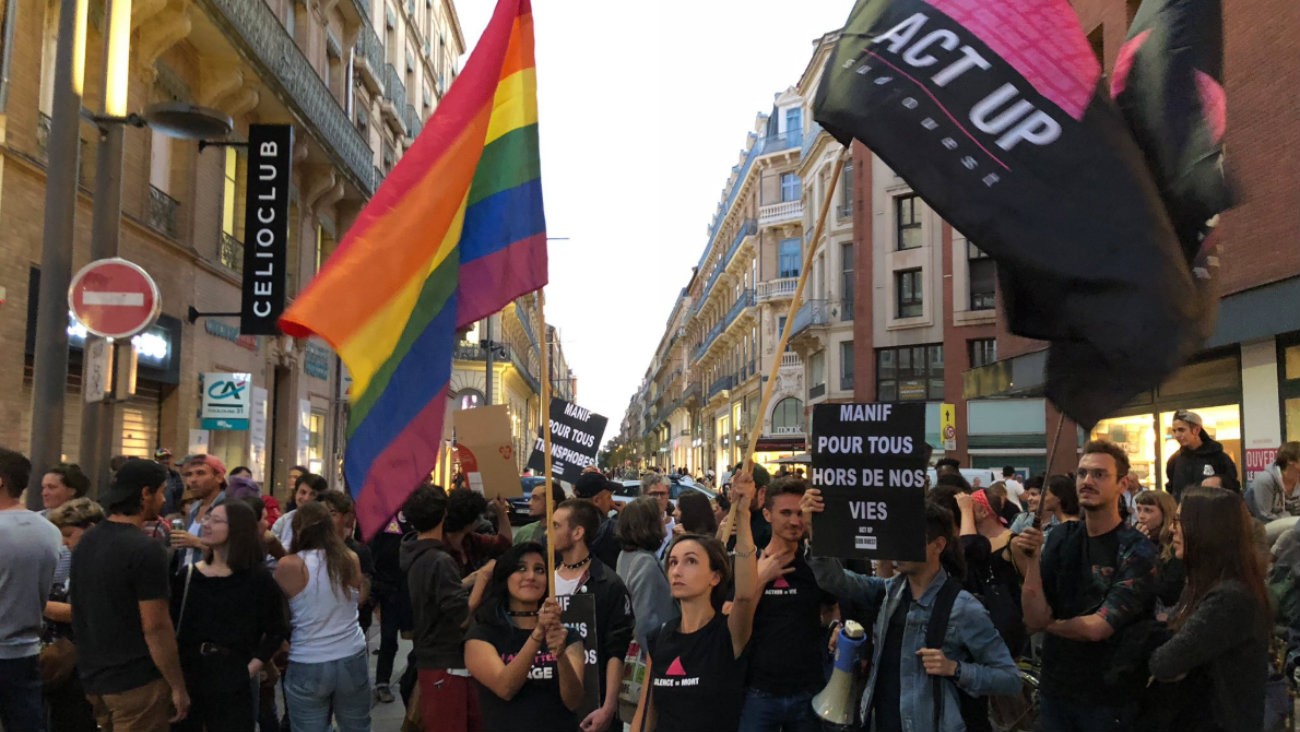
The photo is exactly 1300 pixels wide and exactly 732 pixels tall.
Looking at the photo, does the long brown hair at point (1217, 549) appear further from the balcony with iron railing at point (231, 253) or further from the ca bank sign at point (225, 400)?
the balcony with iron railing at point (231, 253)

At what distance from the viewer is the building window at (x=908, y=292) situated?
133 feet

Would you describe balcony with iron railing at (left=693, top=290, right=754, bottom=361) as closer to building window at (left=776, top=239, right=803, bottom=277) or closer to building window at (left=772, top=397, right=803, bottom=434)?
building window at (left=776, top=239, right=803, bottom=277)

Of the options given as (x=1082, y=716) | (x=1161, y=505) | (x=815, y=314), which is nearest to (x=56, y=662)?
(x=1082, y=716)

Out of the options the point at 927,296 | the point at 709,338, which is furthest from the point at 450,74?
the point at 709,338

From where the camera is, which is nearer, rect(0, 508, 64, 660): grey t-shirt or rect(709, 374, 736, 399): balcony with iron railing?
rect(0, 508, 64, 660): grey t-shirt

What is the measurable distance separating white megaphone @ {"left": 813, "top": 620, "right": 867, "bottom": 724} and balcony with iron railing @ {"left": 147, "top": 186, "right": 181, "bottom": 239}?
14.2 meters

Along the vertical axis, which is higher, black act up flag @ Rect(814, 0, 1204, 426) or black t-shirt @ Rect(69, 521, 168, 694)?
black act up flag @ Rect(814, 0, 1204, 426)

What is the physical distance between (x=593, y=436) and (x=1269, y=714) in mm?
6862

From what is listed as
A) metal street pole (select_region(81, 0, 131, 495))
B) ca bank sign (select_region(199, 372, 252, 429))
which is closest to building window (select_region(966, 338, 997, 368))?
ca bank sign (select_region(199, 372, 252, 429))

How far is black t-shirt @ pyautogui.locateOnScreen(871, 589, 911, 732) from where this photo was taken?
4.36 m

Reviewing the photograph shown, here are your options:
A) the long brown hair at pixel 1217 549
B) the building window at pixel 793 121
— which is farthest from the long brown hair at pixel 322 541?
the building window at pixel 793 121

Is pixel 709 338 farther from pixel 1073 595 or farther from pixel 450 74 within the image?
pixel 1073 595

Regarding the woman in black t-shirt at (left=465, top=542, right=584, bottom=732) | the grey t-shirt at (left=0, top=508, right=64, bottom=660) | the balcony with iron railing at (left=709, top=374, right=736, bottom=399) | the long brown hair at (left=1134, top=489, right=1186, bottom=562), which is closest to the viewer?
the woman in black t-shirt at (left=465, top=542, right=584, bottom=732)

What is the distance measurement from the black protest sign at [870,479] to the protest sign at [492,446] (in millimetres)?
4703
